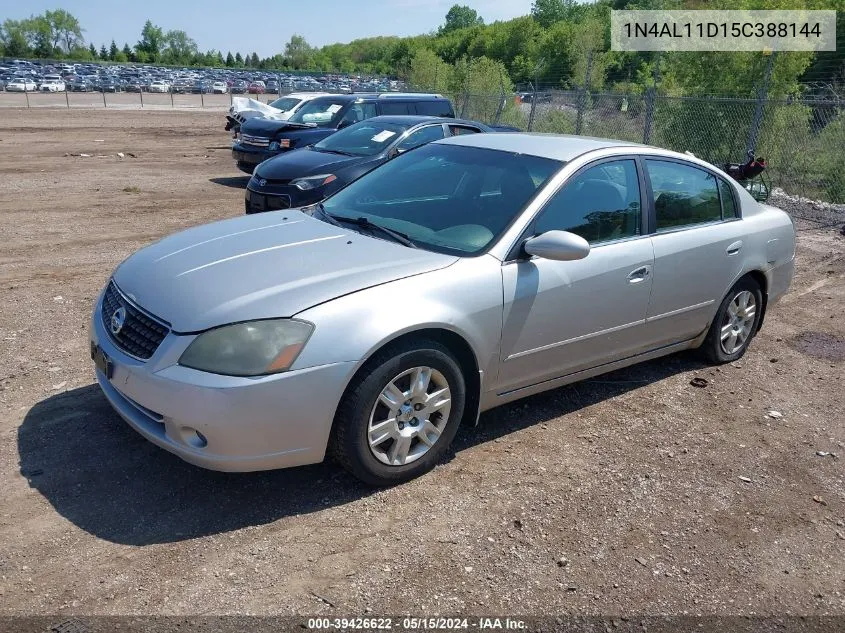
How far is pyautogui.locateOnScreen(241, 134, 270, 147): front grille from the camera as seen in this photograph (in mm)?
13734

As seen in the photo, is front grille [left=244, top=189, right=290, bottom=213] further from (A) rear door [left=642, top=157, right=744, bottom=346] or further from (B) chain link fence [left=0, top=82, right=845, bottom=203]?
(B) chain link fence [left=0, top=82, right=845, bottom=203]

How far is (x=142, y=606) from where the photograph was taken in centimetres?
286

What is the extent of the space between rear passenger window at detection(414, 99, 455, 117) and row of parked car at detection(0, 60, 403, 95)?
92.9 ft

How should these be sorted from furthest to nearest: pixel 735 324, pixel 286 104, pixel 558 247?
pixel 286 104
pixel 735 324
pixel 558 247

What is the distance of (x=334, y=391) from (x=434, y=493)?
81 centimetres

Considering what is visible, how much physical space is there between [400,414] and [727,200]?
3150mm

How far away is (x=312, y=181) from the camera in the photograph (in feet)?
30.9

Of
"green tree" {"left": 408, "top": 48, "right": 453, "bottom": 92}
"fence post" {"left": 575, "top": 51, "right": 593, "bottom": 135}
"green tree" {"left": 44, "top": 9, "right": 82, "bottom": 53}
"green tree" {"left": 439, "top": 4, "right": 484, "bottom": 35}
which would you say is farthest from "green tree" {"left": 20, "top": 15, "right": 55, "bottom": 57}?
"fence post" {"left": 575, "top": 51, "right": 593, "bottom": 135}

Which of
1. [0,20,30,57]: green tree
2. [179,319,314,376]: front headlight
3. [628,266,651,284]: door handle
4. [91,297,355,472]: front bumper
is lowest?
[91,297,355,472]: front bumper

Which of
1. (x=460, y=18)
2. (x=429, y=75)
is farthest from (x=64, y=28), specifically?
(x=429, y=75)

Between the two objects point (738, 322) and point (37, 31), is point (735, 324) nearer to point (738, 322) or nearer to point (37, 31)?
point (738, 322)

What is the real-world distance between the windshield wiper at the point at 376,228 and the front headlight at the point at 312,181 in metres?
4.67

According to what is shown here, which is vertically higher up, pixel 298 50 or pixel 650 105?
pixel 298 50

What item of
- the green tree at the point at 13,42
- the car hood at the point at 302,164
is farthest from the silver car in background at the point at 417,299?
the green tree at the point at 13,42
